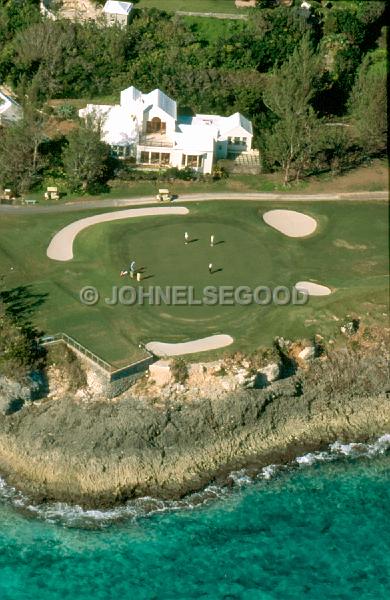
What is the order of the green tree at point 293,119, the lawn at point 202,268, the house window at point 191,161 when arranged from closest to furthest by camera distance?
the lawn at point 202,268 → the green tree at point 293,119 → the house window at point 191,161

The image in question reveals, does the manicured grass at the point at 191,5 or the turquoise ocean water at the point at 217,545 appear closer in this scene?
the turquoise ocean water at the point at 217,545

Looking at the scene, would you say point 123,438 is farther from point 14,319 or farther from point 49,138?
point 49,138

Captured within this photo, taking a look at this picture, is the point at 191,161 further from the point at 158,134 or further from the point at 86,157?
the point at 86,157

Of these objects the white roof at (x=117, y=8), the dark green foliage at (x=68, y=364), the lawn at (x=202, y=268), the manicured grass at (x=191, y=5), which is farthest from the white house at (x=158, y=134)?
the dark green foliage at (x=68, y=364)

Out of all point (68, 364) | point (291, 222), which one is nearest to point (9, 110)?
point (291, 222)

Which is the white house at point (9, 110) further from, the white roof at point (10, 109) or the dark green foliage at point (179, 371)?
the dark green foliage at point (179, 371)

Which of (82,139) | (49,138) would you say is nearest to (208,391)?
(82,139)
